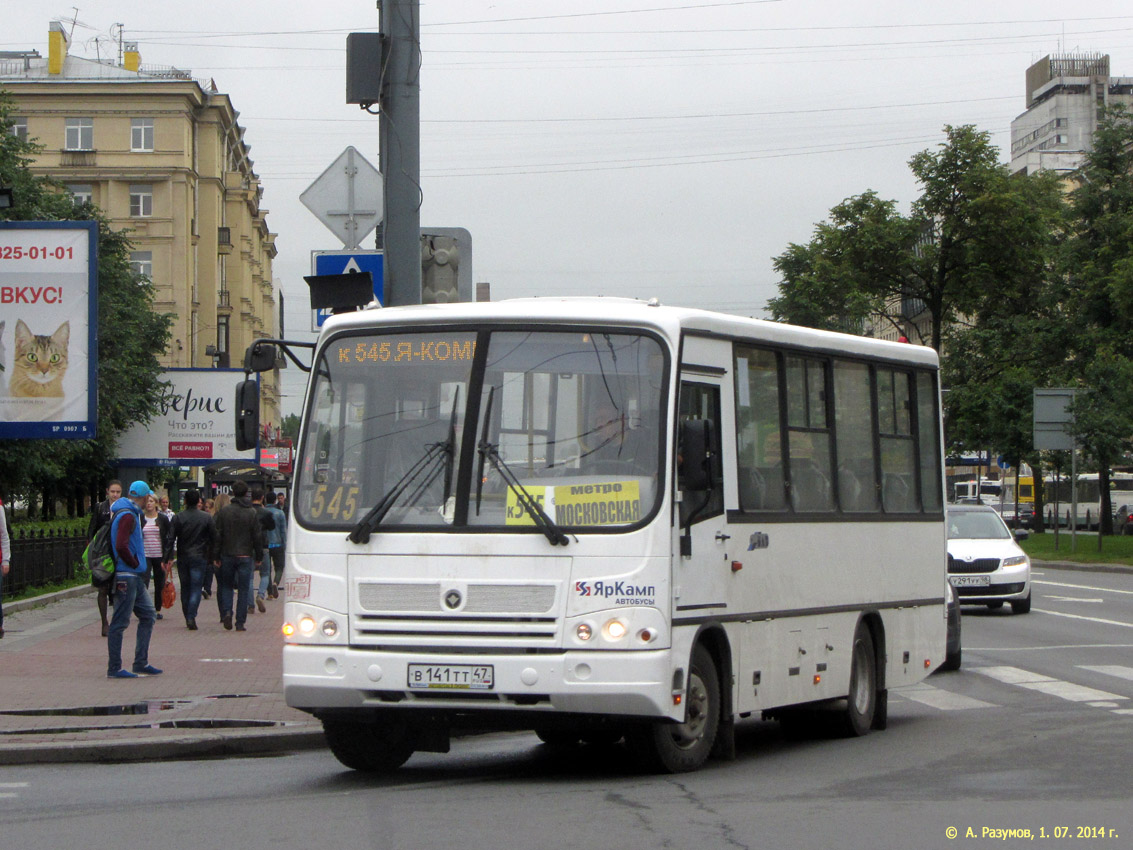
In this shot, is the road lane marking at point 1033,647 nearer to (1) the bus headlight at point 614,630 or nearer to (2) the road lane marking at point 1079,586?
(1) the bus headlight at point 614,630

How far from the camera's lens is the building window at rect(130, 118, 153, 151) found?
82438 millimetres

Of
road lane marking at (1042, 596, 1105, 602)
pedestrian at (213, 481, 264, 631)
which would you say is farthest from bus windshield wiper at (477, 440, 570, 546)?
road lane marking at (1042, 596, 1105, 602)

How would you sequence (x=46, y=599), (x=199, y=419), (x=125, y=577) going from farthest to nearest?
(x=199, y=419), (x=46, y=599), (x=125, y=577)

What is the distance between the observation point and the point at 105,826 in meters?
8.15

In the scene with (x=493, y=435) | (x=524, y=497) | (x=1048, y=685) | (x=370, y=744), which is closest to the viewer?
(x=524, y=497)

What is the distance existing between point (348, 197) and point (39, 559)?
56.9ft

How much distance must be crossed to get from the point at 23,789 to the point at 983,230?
188 feet

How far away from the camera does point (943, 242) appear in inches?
2549

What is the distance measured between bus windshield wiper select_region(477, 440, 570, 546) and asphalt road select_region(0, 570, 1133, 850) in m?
1.33

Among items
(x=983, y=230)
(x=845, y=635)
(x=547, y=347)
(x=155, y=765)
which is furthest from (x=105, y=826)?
(x=983, y=230)

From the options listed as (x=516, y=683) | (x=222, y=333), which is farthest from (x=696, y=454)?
(x=222, y=333)

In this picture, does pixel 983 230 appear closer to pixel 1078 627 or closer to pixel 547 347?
pixel 1078 627

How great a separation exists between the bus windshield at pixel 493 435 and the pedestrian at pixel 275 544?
16.3 metres

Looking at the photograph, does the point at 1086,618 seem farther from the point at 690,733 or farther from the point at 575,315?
the point at 575,315
